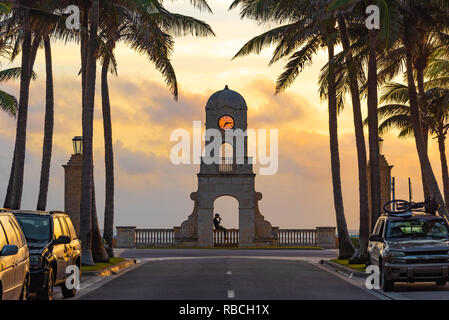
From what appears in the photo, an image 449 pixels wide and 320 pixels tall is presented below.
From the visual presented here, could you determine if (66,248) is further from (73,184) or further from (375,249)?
(73,184)

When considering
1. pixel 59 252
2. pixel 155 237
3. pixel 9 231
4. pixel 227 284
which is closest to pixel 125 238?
pixel 155 237

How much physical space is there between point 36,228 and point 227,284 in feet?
20.7

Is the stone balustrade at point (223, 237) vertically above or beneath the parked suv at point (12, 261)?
above

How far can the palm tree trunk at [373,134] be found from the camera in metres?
31.5

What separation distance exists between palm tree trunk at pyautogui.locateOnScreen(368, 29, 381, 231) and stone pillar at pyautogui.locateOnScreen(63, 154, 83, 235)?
807 inches

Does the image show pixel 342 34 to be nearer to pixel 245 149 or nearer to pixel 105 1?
pixel 105 1

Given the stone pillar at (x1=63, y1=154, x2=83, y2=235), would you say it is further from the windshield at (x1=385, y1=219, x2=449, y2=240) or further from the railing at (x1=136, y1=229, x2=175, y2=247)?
the windshield at (x1=385, y1=219, x2=449, y2=240)

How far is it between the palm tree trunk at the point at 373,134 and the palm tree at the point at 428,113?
1039cm

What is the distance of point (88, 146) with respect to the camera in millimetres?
32469

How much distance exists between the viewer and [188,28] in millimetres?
37156

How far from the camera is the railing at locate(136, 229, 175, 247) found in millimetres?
57719

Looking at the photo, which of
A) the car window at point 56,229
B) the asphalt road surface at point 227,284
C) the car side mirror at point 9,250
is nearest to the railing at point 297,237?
the asphalt road surface at point 227,284

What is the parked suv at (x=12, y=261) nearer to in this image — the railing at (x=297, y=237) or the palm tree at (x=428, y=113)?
the palm tree at (x=428, y=113)
